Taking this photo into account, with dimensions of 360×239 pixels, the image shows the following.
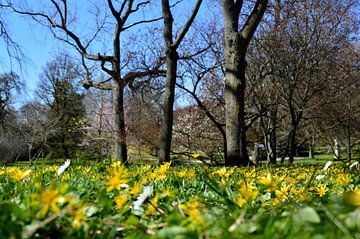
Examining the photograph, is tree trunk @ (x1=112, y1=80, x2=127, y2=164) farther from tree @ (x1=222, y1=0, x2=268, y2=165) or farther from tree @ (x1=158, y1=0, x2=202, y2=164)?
tree @ (x1=222, y1=0, x2=268, y2=165)

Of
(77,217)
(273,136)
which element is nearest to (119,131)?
(273,136)

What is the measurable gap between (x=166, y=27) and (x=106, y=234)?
9876 mm

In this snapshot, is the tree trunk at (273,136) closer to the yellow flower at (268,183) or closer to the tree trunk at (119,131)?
the tree trunk at (119,131)

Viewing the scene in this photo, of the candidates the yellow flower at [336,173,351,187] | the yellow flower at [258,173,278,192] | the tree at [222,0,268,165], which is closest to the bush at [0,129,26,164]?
the tree at [222,0,268,165]

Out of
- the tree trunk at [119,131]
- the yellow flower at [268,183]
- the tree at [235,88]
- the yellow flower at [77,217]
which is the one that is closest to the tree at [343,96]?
the tree at [235,88]

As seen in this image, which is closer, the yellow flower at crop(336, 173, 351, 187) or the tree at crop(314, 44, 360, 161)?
the yellow flower at crop(336, 173, 351, 187)

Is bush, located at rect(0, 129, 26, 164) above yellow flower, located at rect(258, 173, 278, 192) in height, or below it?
above

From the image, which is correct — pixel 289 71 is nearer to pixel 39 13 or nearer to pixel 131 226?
pixel 39 13

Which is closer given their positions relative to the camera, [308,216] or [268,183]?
[308,216]

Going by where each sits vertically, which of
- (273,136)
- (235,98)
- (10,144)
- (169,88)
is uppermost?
(169,88)

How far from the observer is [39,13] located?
14656 mm

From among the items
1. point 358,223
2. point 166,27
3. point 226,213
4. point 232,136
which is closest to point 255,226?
point 358,223

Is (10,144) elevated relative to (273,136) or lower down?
lower down

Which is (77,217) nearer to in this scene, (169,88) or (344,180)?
(344,180)
